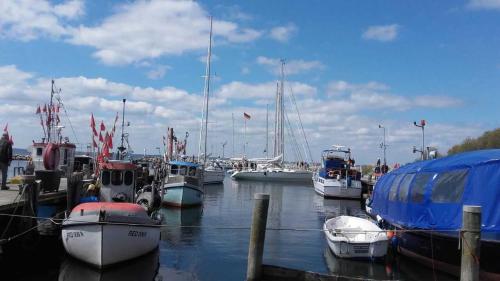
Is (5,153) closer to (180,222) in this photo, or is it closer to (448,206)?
(180,222)

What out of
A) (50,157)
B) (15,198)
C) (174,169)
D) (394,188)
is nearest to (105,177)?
(15,198)

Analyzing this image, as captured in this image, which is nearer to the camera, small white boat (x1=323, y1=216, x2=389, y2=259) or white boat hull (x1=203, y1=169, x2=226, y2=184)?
small white boat (x1=323, y1=216, x2=389, y2=259)

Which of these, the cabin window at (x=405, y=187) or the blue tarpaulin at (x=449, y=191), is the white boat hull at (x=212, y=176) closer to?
the cabin window at (x=405, y=187)

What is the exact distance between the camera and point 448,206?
14.9 meters

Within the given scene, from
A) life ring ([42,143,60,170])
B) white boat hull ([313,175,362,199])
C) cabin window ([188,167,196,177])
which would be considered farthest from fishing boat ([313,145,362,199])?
life ring ([42,143,60,170])

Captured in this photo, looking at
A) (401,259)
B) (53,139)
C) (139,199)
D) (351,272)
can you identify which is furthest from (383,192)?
(53,139)

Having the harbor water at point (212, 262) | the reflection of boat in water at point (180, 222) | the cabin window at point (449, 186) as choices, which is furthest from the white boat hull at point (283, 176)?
the cabin window at point (449, 186)

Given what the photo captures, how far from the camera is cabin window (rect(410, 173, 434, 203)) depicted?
16.5 metres

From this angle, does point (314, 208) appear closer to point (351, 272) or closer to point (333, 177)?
point (333, 177)

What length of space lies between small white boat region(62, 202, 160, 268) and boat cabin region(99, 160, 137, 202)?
4.95 metres

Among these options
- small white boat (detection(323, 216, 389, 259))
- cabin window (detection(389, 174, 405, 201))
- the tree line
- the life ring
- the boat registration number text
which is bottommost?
small white boat (detection(323, 216, 389, 259))

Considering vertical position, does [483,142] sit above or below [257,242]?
above

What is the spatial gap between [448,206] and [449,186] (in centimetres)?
70

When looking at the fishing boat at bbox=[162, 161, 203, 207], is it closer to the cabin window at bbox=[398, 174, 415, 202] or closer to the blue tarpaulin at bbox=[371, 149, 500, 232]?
the blue tarpaulin at bbox=[371, 149, 500, 232]
